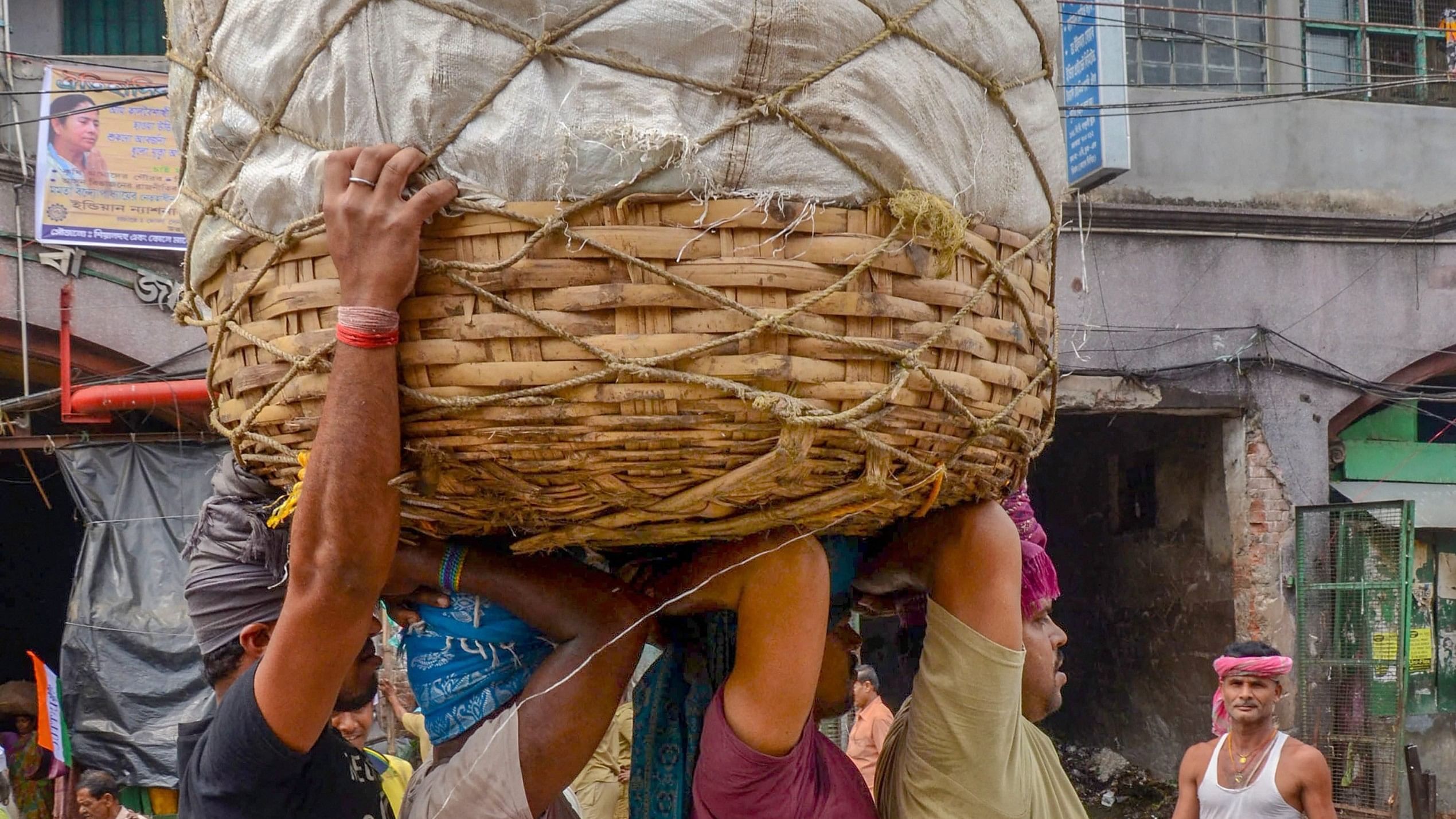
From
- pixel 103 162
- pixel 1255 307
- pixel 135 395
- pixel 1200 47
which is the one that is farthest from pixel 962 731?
pixel 1200 47

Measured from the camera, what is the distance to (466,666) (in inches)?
87.3

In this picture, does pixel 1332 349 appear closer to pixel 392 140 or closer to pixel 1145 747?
pixel 1145 747

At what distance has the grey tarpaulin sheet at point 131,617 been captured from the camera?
7.31m

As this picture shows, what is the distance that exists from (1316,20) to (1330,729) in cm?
524

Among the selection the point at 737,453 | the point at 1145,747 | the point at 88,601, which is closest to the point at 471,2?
the point at 737,453

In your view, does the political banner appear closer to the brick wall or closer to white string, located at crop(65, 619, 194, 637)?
white string, located at crop(65, 619, 194, 637)

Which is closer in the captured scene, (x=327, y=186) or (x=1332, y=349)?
(x=327, y=186)

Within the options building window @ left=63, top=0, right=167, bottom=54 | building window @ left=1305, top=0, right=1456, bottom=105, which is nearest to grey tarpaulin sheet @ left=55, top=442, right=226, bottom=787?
building window @ left=63, top=0, right=167, bottom=54

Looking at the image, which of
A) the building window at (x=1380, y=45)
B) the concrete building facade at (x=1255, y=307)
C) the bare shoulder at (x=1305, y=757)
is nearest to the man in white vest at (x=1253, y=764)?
the bare shoulder at (x=1305, y=757)

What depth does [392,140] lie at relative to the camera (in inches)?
→ 63.2

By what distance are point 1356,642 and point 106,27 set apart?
8.96 m

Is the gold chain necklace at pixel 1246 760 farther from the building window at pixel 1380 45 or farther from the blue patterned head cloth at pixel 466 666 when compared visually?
the building window at pixel 1380 45

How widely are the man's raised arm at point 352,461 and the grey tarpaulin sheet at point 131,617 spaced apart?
596 cm

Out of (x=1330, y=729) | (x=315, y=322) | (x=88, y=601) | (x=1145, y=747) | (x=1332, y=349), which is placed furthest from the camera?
(x=1145, y=747)
